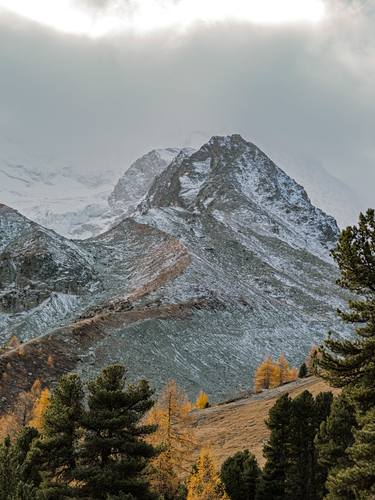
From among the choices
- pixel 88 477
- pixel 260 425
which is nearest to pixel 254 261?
pixel 260 425

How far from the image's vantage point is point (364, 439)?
15.3m

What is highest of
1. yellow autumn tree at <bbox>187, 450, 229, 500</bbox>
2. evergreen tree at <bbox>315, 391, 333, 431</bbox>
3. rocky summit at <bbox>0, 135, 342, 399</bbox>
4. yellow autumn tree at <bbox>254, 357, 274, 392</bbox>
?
rocky summit at <bbox>0, 135, 342, 399</bbox>

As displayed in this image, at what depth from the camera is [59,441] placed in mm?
24453

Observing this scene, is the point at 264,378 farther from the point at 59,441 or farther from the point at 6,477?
the point at 6,477

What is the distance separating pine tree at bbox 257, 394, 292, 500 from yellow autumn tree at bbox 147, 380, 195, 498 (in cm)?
520

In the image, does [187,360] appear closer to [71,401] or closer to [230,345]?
[230,345]

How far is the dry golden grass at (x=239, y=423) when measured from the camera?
55.0 meters

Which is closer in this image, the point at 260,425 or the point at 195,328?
the point at 260,425

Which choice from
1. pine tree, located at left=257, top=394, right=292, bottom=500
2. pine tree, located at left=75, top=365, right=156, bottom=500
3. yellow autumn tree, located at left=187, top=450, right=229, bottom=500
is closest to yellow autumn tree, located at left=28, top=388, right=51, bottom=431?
yellow autumn tree, located at left=187, top=450, right=229, bottom=500

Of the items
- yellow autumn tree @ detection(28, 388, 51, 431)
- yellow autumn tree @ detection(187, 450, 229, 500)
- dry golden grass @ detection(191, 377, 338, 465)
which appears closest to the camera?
yellow autumn tree @ detection(187, 450, 229, 500)

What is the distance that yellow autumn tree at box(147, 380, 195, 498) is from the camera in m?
30.5

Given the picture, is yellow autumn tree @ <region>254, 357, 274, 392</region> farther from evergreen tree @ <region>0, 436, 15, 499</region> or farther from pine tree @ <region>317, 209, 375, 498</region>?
evergreen tree @ <region>0, 436, 15, 499</region>

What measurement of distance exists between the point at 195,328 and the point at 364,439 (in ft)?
355

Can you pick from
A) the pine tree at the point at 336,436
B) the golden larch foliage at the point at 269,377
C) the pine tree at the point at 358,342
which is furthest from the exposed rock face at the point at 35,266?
the pine tree at the point at 358,342
